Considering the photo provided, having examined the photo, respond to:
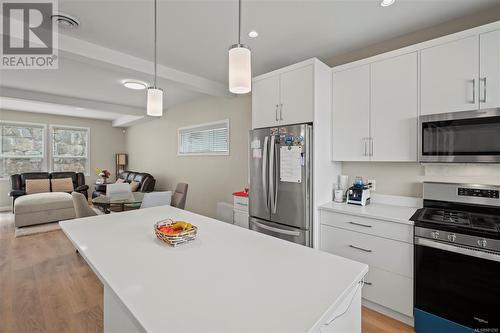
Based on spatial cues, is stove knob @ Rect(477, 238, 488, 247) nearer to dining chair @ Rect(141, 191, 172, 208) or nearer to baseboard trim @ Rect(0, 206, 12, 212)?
dining chair @ Rect(141, 191, 172, 208)

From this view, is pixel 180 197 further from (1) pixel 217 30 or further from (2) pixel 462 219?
(2) pixel 462 219

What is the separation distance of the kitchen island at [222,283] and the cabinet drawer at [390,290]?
1.07 metres

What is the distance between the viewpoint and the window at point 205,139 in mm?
4426

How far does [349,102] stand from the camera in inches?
99.6

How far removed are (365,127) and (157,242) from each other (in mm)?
2186

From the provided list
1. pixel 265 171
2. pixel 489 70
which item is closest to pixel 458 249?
pixel 489 70

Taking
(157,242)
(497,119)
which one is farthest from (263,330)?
(497,119)

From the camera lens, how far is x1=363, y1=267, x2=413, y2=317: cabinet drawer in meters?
1.91

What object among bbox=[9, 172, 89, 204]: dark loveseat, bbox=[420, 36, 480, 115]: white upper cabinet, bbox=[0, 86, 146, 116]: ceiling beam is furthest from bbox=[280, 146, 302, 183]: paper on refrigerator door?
bbox=[9, 172, 89, 204]: dark loveseat

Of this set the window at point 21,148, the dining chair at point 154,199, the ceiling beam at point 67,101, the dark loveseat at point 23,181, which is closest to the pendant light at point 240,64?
the dining chair at point 154,199

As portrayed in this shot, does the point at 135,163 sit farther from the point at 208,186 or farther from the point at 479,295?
the point at 479,295

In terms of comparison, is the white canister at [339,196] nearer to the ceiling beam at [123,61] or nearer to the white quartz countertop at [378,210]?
the white quartz countertop at [378,210]

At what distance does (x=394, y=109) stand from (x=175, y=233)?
7.23 ft

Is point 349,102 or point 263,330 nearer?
point 263,330
